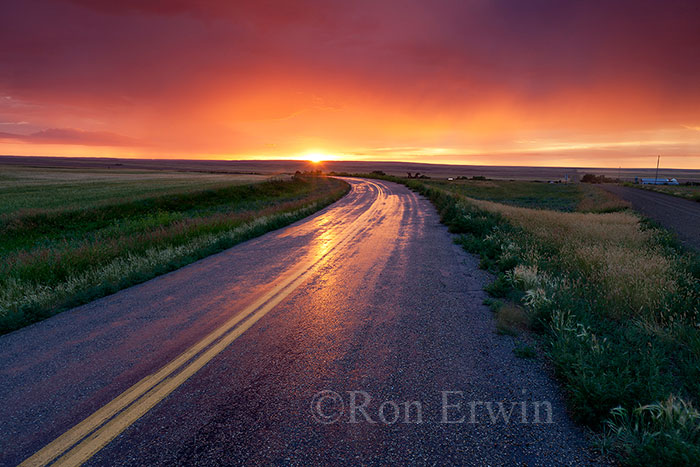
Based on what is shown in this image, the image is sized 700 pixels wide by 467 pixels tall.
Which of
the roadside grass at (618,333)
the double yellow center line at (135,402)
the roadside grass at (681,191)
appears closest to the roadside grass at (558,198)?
the roadside grass at (681,191)

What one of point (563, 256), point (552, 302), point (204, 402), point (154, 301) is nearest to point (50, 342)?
point (154, 301)

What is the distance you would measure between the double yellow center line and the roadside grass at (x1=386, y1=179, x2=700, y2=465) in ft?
11.9

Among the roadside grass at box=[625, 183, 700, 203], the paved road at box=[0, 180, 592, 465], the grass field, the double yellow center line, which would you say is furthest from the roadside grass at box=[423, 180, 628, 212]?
the double yellow center line

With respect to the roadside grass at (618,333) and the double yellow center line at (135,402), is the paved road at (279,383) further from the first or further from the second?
the roadside grass at (618,333)

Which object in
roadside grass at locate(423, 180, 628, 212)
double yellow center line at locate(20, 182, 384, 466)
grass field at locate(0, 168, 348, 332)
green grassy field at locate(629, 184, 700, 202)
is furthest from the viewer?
green grassy field at locate(629, 184, 700, 202)

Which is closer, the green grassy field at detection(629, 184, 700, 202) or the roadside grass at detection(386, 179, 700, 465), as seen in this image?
the roadside grass at detection(386, 179, 700, 465)

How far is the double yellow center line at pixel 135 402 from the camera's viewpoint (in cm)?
244

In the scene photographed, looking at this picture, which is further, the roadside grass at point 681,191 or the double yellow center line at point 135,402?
the roadside grass at point 681,191

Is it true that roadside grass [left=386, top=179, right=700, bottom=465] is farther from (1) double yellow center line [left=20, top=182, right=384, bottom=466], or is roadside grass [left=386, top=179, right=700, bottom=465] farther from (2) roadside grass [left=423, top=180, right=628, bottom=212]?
(2) roadside grass [left=423, top=180, right=628, bottom=212]

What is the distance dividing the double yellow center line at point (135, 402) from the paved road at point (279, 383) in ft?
0.04

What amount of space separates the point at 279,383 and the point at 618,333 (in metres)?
4.15

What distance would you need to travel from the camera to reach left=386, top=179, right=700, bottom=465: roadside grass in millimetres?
2443

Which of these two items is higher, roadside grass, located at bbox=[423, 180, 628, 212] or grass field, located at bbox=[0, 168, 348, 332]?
roadside grass, located at bbox=[423, 180, 628, 212]

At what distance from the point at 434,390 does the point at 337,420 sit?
99 centimetres
